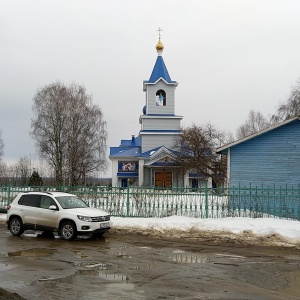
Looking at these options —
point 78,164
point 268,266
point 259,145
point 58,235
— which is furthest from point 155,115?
point 268,266

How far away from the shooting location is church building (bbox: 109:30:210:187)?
1620 inches

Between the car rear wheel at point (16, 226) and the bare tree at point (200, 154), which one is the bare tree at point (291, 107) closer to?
the bare tree at point (200, 154)

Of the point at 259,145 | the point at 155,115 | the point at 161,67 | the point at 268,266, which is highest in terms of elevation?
the point at 161,67

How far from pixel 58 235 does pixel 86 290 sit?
280 inches

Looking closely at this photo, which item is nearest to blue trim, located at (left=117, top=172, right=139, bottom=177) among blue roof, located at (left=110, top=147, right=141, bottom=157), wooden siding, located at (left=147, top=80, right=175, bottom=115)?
blue roof, located at (left=110, top=147, right=141, bottom=157)

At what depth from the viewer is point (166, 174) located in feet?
137

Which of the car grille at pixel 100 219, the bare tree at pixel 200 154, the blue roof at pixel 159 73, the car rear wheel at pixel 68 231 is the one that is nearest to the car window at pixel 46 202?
the car rear wheel at pixel 68 231

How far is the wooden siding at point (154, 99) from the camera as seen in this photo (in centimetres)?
4428

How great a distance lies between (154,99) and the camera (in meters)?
44.6

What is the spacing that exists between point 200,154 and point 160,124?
6.43m

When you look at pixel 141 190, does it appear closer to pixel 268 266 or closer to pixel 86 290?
pixel 268 266

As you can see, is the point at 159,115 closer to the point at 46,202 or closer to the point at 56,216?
the point at 46,202

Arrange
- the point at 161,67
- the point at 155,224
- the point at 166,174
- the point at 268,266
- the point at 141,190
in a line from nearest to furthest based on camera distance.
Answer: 1. the point at 268,266
2. the point at 155,224
3. the point at 141,190
4. the point at 166,174
5. the point at 161,67

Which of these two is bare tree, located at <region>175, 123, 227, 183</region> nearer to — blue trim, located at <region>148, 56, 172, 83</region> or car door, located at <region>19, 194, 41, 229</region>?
blue trim, located at <region>148, 56, 172, 83</region>
